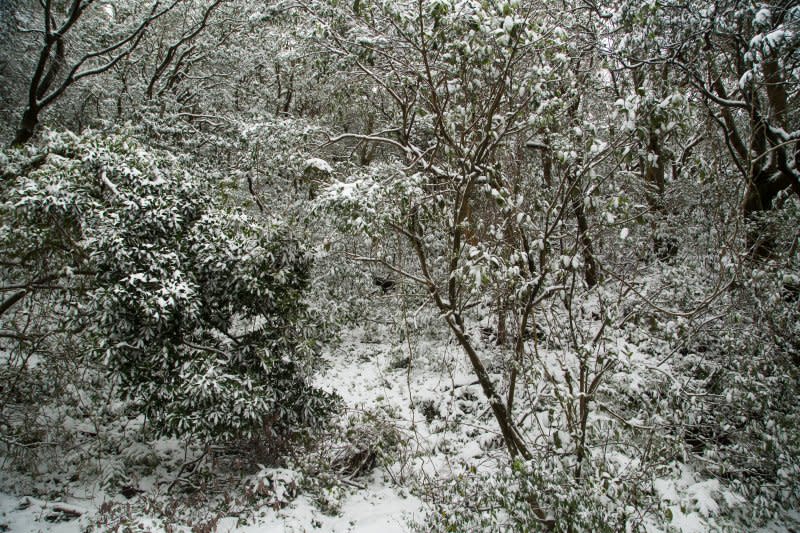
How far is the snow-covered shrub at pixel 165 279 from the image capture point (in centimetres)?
535

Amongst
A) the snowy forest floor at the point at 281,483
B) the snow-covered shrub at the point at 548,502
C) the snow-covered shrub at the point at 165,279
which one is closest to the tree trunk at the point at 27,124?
the snow-covered shrub at the point at 165,279

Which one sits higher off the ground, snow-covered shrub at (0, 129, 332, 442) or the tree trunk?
the tree trunk

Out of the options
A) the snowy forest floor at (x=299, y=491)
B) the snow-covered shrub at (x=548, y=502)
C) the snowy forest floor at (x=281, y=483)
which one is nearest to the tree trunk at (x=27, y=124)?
the snowy forest floor at (x=281, y=483)

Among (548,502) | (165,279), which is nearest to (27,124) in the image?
(165,279)

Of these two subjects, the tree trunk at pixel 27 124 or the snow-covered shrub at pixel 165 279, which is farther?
the tree trunk at pixel 27 124

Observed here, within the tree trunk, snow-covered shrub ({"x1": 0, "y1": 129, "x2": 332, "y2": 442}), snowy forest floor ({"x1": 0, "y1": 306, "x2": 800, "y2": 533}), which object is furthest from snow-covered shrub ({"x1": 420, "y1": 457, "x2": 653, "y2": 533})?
the tree trunk

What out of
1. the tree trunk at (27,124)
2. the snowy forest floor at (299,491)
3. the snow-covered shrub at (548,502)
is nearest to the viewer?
the snow-covered shrub at (548,502)

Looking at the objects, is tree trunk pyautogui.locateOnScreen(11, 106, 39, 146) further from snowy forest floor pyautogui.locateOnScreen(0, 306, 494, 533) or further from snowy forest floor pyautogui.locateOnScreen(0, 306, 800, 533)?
snowy forest floor pyautogui.locateOnScreen(0, 306, 494, 533)

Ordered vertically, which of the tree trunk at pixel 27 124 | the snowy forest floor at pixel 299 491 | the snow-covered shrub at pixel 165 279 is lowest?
the snowy forest floor at pixel 299 491

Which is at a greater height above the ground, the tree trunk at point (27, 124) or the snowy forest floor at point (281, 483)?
the tree trunk at point (27, 124)

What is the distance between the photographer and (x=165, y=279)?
551 centimetres

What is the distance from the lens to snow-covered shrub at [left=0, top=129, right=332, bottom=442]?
5.35m

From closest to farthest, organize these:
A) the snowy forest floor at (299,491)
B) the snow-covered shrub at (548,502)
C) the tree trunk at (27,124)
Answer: the snow-covered shrub at (548,502)
the snowy forest floor at (299,491)
the tree trunk at (27,124)

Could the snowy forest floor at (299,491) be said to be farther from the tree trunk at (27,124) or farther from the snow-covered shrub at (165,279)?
the tree trunk at (27,124)
